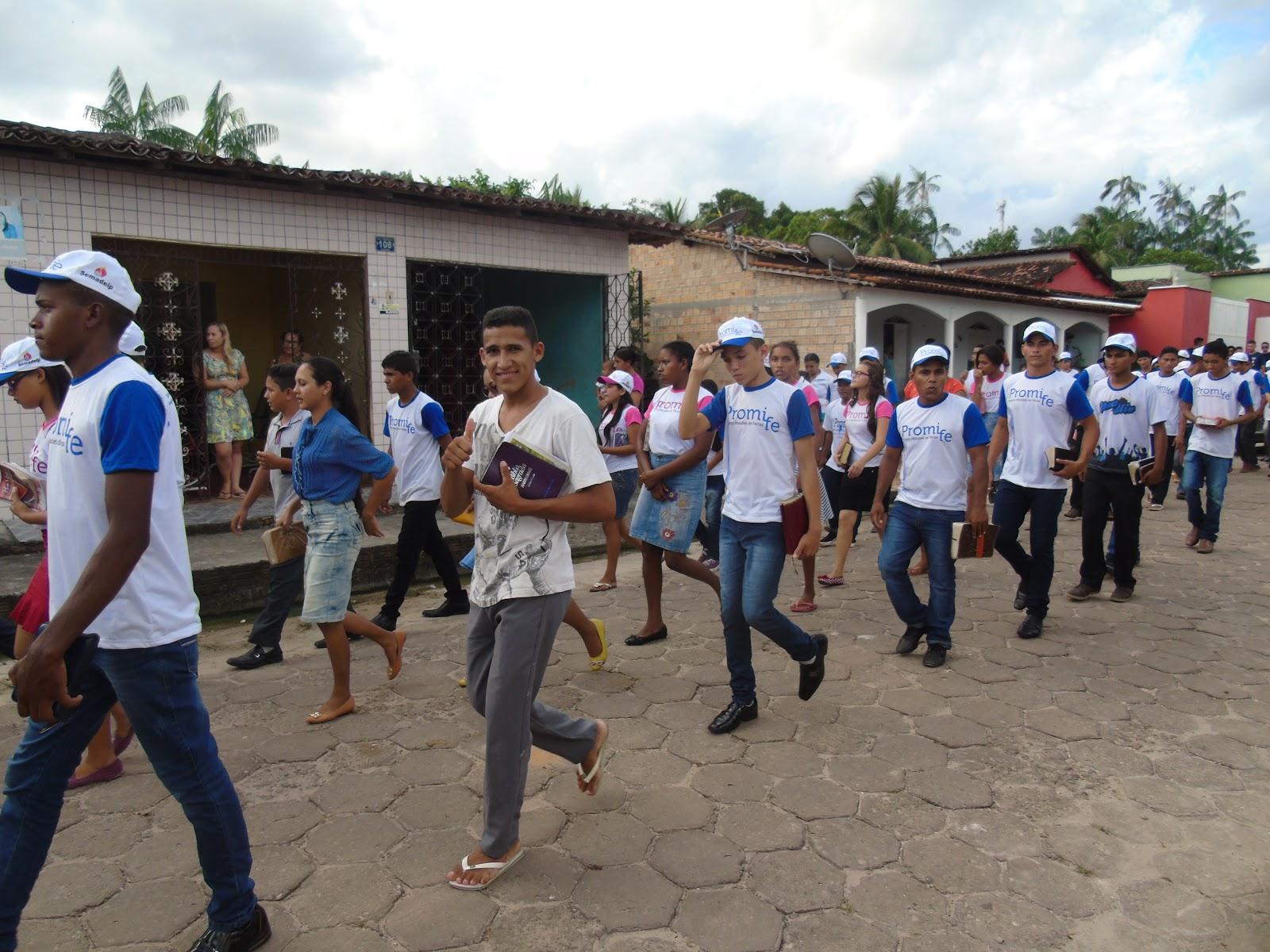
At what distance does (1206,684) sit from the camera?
15.4 ft

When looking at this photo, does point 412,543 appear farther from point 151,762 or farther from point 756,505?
point 151,762

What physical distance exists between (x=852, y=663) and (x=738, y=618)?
1.35 meters

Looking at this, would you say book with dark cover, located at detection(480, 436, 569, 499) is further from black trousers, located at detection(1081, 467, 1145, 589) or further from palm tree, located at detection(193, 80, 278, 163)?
palm tree, located at detection(193, 80, 278, 163)

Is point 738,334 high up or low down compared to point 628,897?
up

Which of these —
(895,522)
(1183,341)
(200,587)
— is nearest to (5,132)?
(200,587)

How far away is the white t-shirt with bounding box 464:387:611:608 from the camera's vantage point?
A: 9.11ft

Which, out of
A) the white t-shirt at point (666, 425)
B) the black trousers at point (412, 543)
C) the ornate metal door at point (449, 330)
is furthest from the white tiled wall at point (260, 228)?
the white t-shirt at point (666, 425)

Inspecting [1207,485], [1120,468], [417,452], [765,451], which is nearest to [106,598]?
[765,451]

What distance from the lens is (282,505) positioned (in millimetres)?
5184

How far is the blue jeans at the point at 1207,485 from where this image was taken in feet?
26.3

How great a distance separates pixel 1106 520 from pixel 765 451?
360cm

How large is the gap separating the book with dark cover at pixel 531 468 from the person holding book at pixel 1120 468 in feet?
15.4

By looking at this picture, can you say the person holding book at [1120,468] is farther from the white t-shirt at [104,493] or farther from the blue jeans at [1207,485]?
the white t-shirt at [104,493]

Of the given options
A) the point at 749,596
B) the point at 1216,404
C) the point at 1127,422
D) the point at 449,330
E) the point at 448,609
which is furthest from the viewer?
the point at 449,330
